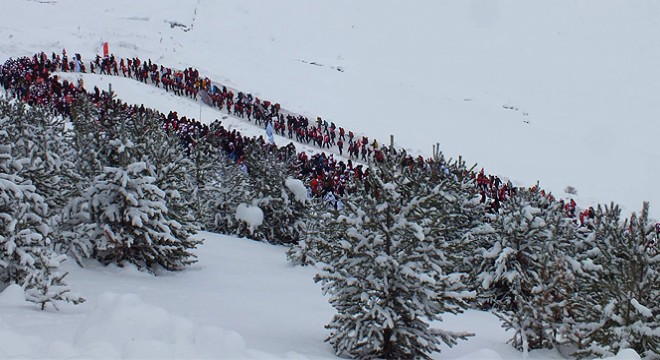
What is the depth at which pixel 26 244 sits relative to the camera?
403 inches

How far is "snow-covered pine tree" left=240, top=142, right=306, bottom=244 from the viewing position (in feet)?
67.6

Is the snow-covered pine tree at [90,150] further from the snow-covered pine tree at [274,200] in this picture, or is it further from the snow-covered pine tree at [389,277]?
the snow-covered pine tree at [389,277]

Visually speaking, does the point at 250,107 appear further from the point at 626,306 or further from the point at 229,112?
the point at 626,306

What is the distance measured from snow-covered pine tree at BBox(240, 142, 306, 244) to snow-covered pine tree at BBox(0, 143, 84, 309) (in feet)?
32.2

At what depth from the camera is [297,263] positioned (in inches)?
685

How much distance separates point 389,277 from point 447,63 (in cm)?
5026

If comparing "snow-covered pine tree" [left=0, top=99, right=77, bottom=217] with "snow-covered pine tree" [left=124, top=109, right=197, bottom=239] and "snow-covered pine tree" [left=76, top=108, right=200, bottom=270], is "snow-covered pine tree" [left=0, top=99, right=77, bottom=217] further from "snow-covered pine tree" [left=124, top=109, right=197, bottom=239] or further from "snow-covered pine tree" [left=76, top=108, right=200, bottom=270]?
"snow-covered pine tree" [left=124, top=109, right=197, bottom=239]

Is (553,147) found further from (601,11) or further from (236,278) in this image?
(236,278)

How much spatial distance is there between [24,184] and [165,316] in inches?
195

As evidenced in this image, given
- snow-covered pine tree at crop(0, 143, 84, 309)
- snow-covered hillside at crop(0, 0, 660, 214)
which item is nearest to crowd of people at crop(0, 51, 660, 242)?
snow-covered hillside at crop(0, 0, 660, 214)

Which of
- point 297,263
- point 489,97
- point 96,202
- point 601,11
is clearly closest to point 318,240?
point 96,202

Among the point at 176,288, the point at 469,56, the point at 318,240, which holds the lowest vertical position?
the point at 176,288

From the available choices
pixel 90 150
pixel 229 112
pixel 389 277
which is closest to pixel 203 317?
pixel 389 277

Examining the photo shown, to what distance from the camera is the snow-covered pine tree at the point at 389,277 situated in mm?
9102
